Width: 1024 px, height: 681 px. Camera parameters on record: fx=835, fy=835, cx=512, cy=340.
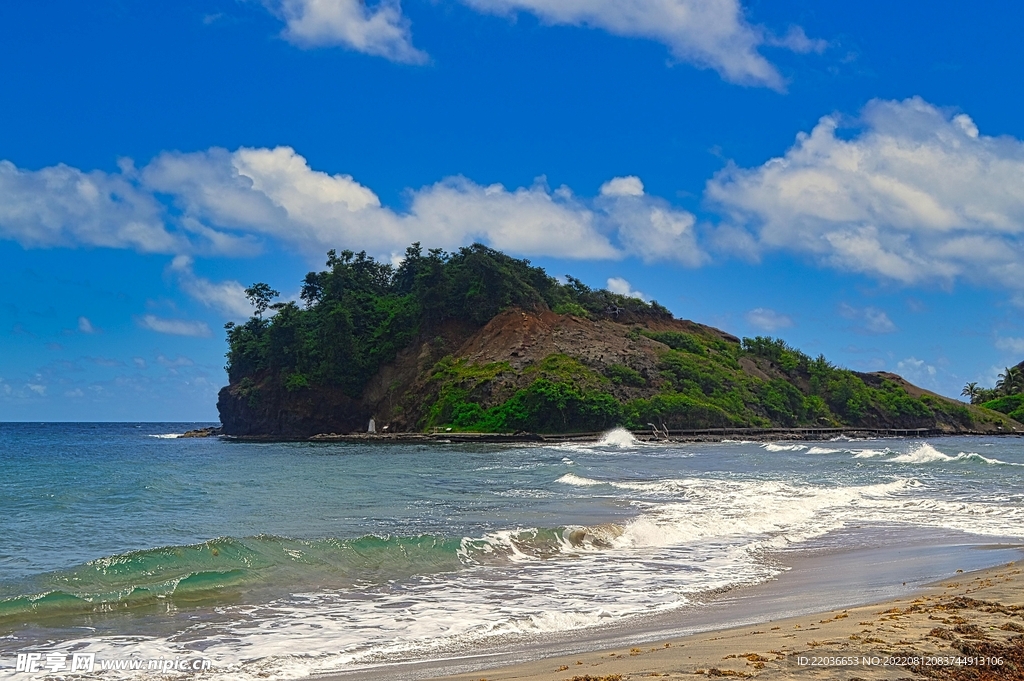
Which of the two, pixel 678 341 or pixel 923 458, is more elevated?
pixel 678 341

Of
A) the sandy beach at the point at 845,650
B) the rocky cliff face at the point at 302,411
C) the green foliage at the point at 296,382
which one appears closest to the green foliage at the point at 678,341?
the rocky cliff face at the point at 302,411

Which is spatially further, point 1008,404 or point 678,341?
point 1008,404

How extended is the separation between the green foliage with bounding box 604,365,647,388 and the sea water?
46.8m

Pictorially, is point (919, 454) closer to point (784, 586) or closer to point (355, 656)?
point (784, 586)

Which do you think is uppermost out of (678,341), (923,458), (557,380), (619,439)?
(678,341)

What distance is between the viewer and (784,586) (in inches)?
477

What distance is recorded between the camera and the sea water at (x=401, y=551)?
9.62 m

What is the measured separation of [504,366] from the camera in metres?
76.2

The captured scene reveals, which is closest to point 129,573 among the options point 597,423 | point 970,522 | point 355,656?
point 355,656

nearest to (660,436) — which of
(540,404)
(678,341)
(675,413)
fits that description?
(675,413)

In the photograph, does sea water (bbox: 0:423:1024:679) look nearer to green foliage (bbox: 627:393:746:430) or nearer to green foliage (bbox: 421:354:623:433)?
green foliage (bbox: 421:354:623:433)

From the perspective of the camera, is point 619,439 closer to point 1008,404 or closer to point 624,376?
point 624,376

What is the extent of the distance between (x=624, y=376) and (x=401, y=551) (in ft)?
212

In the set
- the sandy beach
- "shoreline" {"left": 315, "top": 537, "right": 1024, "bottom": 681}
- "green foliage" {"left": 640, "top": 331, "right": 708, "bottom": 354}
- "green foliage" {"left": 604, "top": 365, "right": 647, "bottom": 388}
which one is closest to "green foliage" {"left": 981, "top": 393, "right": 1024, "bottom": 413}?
"green foliage" {"left": 640, "top": 331, "right": 708, "bottom": 354}
